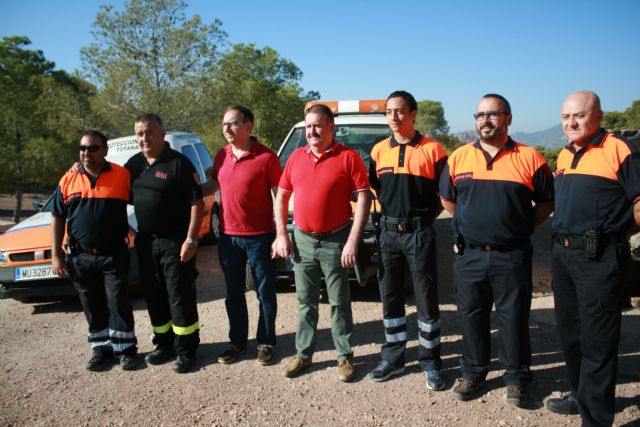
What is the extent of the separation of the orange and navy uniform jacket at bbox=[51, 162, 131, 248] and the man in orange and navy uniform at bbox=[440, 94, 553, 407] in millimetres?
2704

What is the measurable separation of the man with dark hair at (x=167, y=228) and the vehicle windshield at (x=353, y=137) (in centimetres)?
236

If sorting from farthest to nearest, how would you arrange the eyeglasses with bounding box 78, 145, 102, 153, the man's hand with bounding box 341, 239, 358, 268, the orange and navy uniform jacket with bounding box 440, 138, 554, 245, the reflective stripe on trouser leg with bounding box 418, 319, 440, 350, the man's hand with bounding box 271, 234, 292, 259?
the eyeglasses with bounding box 78, 145, 102, 153 < the man's hand with bounding box 271, 234, 292, 259 < the reflective stripe on trouser leg with bounding box 418, 319, 440, 350 < the man's hand with bounding box 341, 239, 358, 268 < the orange and navy uniform jacket with bounding box 440, 138, 554, 245

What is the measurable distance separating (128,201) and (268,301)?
1.48 meters

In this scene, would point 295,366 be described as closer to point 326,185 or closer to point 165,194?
point 326,185

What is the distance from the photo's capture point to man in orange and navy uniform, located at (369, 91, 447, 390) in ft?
11.8

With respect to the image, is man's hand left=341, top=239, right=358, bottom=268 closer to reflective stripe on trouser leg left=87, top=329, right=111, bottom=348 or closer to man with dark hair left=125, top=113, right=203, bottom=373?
man with dark hair left=125, top=113, right=203, bottom=373

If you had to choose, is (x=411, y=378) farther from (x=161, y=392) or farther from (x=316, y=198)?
(x=161, y=392)

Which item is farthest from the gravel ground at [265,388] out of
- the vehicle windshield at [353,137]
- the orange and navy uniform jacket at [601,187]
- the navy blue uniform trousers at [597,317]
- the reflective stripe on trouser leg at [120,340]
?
the vehicle windshield at [353,137]

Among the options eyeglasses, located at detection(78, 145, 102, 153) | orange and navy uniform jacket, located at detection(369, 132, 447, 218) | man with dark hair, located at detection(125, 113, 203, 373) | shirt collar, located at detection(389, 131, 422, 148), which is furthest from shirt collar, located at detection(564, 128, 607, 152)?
eyeglasses, located at detection(78, 145, 102, 153)

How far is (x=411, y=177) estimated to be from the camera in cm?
359

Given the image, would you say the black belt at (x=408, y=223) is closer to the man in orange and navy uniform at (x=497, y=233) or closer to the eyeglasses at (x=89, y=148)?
the man in orange and navy uniform at (x=497, y=233)

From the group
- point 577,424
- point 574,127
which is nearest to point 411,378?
point 577,424

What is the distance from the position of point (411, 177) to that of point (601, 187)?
1242 millimetres

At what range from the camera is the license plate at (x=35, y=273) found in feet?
17.2
